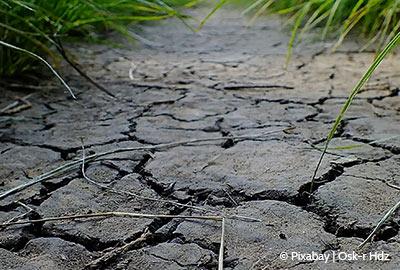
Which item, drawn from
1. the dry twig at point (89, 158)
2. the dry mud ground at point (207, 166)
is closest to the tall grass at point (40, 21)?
the dry mud ground at point (207, 166)

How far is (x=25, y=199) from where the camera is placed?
3.62ft

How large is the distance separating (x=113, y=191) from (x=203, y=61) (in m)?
1.37

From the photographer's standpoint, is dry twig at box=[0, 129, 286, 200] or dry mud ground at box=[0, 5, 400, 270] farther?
dry twig at box=[0, 129, 286, 200]

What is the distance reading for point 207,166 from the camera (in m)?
1.24

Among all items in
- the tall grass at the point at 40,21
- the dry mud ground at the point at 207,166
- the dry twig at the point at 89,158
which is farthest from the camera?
the tall grass at the point at 40,21

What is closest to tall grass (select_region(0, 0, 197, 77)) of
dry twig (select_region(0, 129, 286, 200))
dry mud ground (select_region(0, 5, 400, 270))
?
dry mud ground (select_region(0, 5, 400, 270))

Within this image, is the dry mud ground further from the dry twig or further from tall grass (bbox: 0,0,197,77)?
tall grass (bbox: 0,0,197,77)

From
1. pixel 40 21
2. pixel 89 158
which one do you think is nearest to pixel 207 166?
pixel 89 158

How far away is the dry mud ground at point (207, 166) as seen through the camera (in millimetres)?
916

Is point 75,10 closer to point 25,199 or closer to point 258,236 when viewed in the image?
point 25,199

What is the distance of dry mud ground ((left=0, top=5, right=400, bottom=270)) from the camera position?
916 mm

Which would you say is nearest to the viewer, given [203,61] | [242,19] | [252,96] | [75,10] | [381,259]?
[381,259]

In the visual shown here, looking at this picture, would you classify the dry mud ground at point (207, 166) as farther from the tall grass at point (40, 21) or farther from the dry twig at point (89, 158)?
the tall grass at point (40, 21)

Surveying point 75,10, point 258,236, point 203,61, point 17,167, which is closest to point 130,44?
point 203,61
